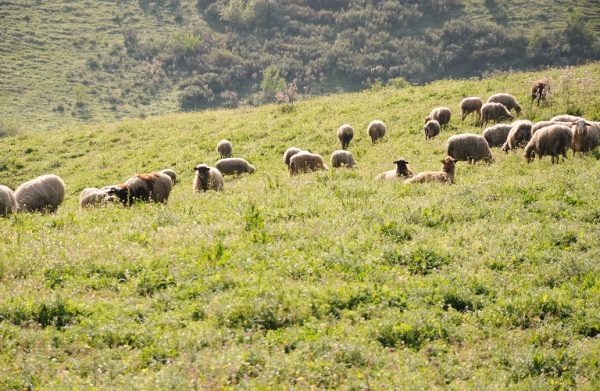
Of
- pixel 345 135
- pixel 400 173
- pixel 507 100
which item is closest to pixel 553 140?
pixel 400 173

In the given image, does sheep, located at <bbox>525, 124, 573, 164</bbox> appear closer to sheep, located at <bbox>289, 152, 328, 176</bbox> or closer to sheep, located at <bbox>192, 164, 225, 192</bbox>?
sheep, located at <bbox>289, 152, 328, 176</bbox>

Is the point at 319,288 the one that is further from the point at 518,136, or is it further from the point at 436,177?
Result: the point at 518,136

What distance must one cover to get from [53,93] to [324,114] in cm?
4632

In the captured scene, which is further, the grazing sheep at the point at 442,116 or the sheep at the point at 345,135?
the grazing sheep at the point at 442,116

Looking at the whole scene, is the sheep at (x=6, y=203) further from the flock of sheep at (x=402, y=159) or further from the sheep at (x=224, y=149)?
the sheep at (x=224, y=149)

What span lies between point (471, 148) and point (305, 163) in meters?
6.29

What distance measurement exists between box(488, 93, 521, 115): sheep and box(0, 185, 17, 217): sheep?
2087cm

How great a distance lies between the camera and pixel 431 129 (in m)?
24.5

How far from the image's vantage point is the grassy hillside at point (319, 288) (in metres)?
7.38

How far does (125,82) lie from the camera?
73125 mm

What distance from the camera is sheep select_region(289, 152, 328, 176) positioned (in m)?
21.6

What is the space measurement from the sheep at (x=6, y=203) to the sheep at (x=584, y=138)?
709 inches

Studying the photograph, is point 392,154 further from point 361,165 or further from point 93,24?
point 93,24

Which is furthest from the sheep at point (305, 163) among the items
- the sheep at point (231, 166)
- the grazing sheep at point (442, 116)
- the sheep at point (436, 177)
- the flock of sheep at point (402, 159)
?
the grazing sheep at point (442, 116)
